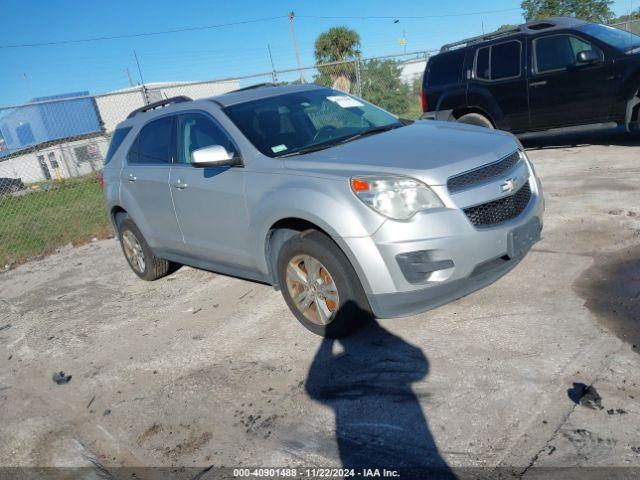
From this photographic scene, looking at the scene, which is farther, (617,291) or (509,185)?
(617,291)

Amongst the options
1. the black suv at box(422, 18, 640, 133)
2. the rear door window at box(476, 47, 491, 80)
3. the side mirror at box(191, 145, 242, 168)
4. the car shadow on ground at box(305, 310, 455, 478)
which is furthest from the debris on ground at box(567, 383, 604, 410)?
the rear door window at box(476, 47, 491, 80)

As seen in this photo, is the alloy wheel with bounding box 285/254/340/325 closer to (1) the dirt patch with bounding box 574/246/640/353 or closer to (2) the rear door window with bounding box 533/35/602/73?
(1) the dirt patch with bounding box 574/246/640/353

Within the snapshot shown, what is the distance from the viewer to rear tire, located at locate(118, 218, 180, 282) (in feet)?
18.7

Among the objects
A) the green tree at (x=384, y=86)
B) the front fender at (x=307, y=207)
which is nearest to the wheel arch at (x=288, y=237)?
the front fender at (x=307, y=207)

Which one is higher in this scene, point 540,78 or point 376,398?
point 540,78

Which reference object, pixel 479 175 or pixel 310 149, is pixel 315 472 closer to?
pixel 479 175

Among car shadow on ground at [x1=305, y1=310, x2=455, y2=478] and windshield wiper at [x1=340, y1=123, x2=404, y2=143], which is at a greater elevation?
windshield wiper at [x1=340, y1=123, x2=404, y2=143]

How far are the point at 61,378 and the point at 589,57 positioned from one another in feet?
25.6

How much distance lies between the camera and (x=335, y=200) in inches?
131

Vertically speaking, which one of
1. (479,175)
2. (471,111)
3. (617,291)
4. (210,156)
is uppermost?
(210,156)

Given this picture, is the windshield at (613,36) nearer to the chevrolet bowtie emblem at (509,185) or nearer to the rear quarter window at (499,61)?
the rear quarter window at (499,61)

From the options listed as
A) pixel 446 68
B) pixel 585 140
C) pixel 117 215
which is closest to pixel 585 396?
pixel 117 215

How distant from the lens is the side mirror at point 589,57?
7633 millimetres

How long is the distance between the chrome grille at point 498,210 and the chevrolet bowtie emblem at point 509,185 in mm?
52
